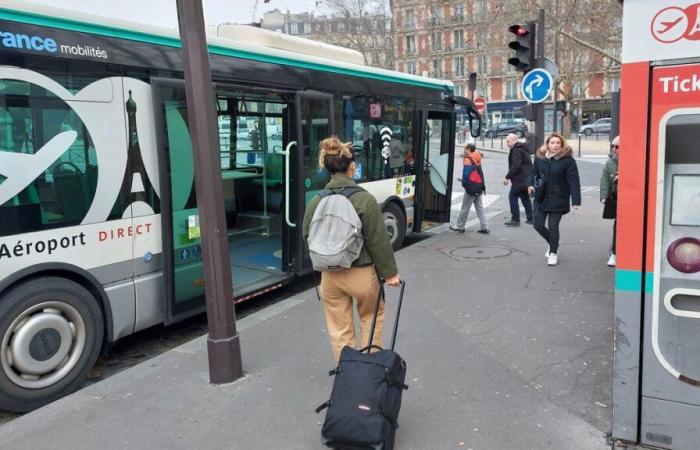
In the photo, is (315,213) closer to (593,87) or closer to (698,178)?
(698,178)

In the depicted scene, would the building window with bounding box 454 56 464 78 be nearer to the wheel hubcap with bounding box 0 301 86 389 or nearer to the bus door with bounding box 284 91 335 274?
the bus door with bounding box 284 91 335 274

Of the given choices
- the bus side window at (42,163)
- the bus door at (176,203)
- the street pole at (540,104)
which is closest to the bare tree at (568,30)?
the street pole at (540,104)

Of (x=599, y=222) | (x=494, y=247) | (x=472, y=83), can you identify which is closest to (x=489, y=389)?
(x=494, y=247)

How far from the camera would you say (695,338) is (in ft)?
9.74

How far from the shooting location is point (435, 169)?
10.2 metres

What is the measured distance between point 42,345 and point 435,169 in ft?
23.5

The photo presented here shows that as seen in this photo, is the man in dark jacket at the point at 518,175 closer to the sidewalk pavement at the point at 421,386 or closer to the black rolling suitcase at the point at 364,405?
the sidewalk pavement at the point at 421,386

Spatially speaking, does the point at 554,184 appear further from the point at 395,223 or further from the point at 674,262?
the point at 674,262

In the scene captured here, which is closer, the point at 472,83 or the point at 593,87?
the point at 472,83

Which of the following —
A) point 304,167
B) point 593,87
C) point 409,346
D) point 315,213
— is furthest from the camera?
point 593,87

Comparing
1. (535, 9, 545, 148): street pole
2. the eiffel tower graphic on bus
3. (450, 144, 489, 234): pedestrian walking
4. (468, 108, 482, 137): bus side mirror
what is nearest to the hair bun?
the eiffel tower graphic on bus

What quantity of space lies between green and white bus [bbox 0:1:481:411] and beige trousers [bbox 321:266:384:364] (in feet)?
3.78

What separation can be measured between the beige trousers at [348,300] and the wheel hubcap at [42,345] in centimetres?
199

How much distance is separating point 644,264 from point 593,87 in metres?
68.5
